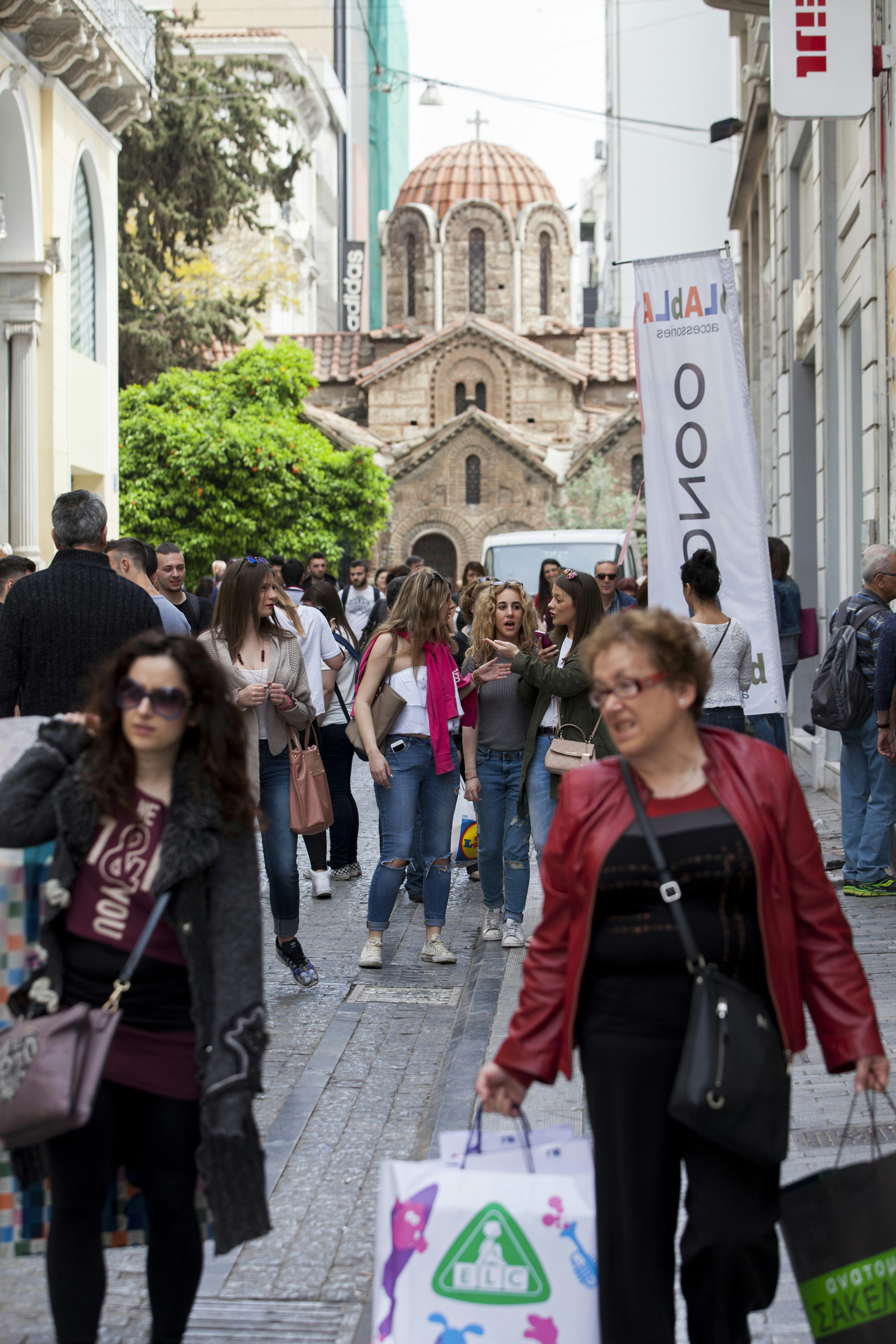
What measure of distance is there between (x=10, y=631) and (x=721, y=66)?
6128 centimetres

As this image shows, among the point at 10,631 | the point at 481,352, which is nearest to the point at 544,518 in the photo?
the point at 481,352

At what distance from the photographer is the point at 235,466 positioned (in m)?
33.9

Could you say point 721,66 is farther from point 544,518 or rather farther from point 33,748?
point 33,748

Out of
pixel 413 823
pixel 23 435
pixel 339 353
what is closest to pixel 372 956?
pixel 413 823

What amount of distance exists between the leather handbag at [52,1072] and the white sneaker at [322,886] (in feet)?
19.7

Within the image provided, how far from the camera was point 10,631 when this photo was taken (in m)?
5.61

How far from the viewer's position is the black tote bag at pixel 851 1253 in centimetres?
269

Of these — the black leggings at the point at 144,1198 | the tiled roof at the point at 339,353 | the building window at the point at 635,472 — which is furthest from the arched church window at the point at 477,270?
the black leggings at the point at 144,1198

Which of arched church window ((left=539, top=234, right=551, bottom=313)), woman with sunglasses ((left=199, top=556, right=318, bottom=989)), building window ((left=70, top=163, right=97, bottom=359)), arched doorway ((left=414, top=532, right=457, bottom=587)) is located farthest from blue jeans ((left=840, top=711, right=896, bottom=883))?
arched church window ((left=539, top=234, right=551, bottom=313))

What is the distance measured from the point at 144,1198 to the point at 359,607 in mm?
12627

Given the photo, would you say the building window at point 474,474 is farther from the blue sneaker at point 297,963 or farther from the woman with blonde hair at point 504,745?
the blue sneaker at point 297,963

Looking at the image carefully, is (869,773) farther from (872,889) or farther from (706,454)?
(706,454)

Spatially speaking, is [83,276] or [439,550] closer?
[83,276]

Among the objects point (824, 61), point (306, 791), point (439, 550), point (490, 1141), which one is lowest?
point (490, 1141)
